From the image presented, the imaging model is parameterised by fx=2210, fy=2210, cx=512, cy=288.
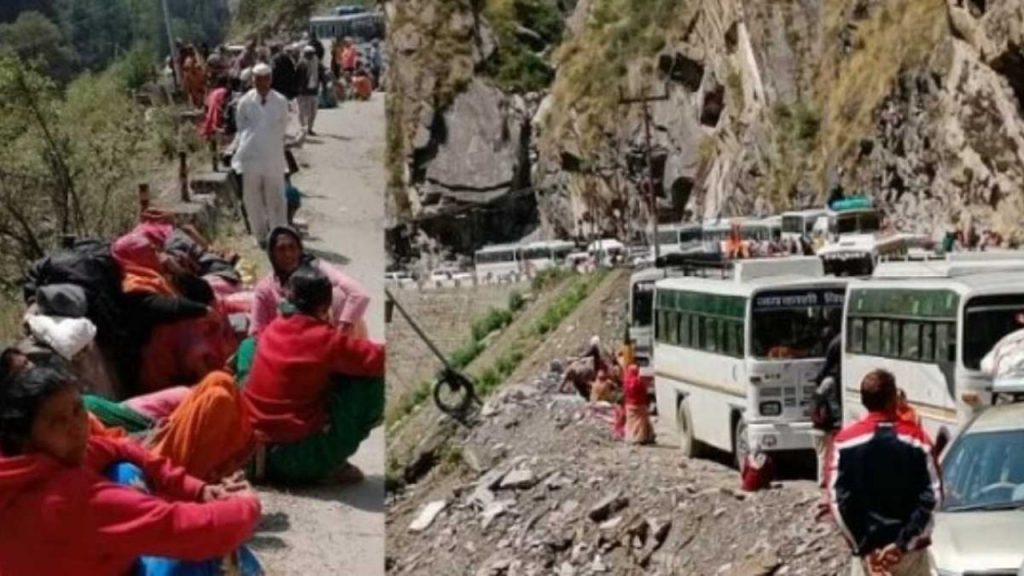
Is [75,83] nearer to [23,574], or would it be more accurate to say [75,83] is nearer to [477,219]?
[477,219]

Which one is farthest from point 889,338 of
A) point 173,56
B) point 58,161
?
point 173,56

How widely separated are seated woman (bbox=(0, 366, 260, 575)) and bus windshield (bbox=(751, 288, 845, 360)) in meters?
4.16

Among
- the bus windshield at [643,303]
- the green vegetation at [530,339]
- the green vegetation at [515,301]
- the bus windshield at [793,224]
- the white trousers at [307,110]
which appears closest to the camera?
the white trousers at [307,110]

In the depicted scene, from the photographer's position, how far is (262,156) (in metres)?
3.99

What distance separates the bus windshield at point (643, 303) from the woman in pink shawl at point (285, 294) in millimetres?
4428

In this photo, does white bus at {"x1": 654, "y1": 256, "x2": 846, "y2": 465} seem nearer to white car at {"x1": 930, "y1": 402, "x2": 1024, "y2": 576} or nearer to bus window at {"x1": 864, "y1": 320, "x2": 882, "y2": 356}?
bus window at {"x1": 864, "y1": 320, "x2": 882, "y2": 356}

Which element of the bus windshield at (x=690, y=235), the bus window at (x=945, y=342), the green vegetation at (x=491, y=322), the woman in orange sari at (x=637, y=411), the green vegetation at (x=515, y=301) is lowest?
the woman in orange sari at (x=637, y=411)

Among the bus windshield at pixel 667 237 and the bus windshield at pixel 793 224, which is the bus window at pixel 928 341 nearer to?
the bus windshield at pixel 793 224

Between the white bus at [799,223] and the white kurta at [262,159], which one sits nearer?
the white kurta at [262,159]

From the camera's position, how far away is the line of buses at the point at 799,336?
4824 millimetres

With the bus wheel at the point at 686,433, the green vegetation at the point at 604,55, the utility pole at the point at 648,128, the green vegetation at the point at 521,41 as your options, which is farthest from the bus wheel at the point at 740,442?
the green vegetation at the point at 521,41

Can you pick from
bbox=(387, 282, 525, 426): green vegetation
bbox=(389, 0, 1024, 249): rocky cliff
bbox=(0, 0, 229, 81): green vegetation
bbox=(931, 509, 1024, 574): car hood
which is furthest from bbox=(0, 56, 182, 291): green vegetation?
bbox=(931, 509, 1024, 574): car hood

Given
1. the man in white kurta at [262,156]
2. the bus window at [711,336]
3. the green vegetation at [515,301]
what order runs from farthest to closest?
the green vegetation at [515,301], the bus window at [711,336], the man in white kurta at [262,156]

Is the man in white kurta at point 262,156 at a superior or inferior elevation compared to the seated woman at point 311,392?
superior
